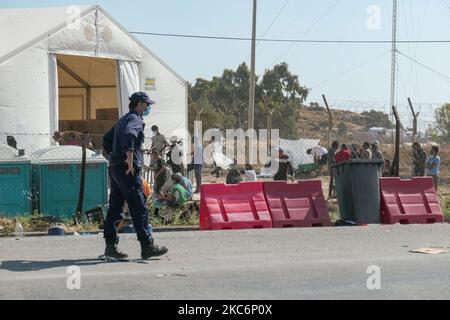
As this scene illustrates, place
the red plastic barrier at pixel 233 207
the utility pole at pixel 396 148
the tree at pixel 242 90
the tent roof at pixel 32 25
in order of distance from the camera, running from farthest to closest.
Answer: the tree at pixel 242 90, the tent roof at pixel 32 25, the utility pole at pixel 396 148, the red plastic barrier at pixel 233 207

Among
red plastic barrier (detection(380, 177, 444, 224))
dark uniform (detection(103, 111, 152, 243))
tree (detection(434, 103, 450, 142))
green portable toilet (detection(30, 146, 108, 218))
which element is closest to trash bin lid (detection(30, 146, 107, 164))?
green portable toilet (detection(30, 146, 108, 218))

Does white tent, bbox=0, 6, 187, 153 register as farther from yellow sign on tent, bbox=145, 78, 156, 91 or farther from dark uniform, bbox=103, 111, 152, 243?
dark uniform, bbox=103, 111, 152, 243

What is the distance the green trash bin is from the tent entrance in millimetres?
14440

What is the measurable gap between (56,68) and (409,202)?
1254 cm

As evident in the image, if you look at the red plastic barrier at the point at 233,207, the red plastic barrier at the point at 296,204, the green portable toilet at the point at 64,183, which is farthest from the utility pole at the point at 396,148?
the green portable toilet at the point at 64,183

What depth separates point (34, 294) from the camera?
6.70 m

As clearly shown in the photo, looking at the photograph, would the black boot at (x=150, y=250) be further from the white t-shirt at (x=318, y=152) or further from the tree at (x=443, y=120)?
the tree at (x=443, y=120)

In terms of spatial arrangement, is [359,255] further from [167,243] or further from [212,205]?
[212,205]

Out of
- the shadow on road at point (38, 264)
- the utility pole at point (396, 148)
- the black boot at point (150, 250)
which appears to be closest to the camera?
the shadow on road at point (38, 264)

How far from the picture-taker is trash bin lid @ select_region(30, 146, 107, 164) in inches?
538

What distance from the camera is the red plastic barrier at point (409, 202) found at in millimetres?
12453

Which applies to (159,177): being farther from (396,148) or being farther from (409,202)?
(409,202)
